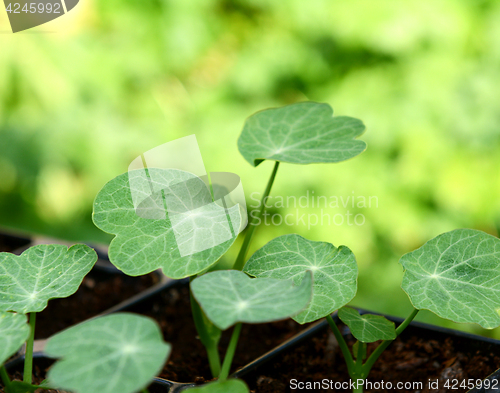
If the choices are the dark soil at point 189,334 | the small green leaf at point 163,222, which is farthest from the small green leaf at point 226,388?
the dark soil at point 189,334

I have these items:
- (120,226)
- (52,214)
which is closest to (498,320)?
(120,226)

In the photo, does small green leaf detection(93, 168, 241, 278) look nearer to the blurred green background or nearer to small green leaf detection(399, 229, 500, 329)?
small green leaf detection(399, 229, 500, 329)

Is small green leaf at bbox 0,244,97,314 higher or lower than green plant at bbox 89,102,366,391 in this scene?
lower

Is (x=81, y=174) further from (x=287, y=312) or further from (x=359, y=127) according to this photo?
(x=287, y=312)
